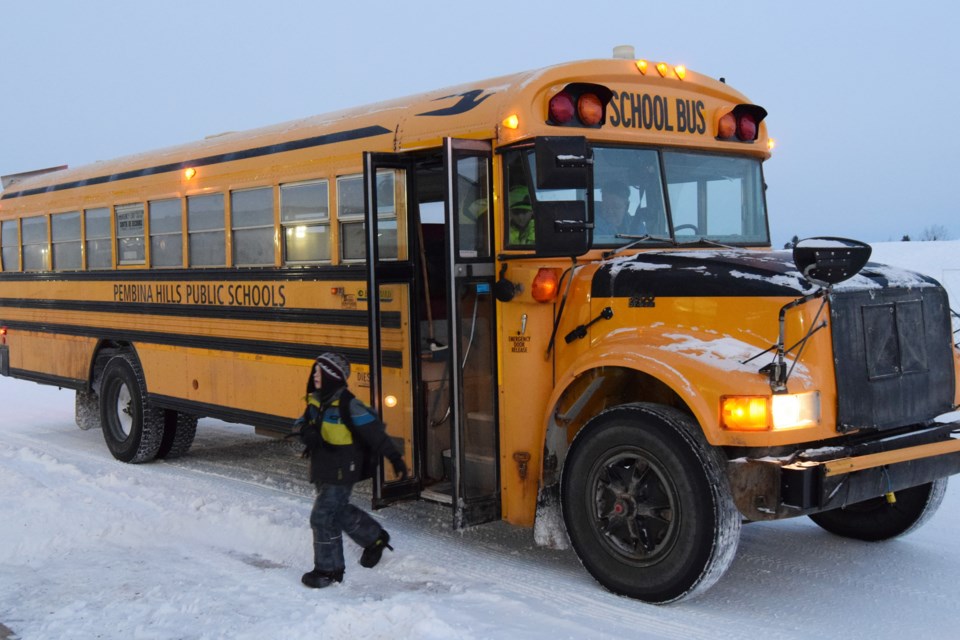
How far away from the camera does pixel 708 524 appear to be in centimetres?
438

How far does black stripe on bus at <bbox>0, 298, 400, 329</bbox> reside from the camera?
6352mm

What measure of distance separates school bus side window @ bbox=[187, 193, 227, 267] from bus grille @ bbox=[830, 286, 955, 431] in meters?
4.73

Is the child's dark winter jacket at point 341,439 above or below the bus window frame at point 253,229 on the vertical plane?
below

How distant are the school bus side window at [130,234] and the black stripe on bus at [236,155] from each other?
292 millimetres

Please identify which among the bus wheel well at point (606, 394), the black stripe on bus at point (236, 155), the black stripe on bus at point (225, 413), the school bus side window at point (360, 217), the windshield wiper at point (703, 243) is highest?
the black stripe on bus at point (236, 155)

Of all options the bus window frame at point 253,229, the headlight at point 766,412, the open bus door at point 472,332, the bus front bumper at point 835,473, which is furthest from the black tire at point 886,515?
the bus window frame at point 253,229

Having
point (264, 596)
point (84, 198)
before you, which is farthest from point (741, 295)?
point (84, 198)

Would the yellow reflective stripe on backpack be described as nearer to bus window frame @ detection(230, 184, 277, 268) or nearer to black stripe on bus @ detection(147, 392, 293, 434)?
black stripe on bus @ detection(147, 392, 293, 434)

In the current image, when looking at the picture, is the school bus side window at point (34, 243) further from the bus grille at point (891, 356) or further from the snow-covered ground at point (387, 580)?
the bus grille at point (891, 356)

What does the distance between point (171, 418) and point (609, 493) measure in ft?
16.6

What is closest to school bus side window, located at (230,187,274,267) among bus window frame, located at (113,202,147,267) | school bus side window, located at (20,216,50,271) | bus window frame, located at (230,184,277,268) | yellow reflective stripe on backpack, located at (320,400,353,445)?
bus window frame, located at (230,184,277,268)

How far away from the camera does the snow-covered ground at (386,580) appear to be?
4414 millimetres

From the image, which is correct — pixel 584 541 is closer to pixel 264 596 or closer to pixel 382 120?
pixel 264 596

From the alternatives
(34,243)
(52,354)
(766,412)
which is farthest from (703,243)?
(34,243)
